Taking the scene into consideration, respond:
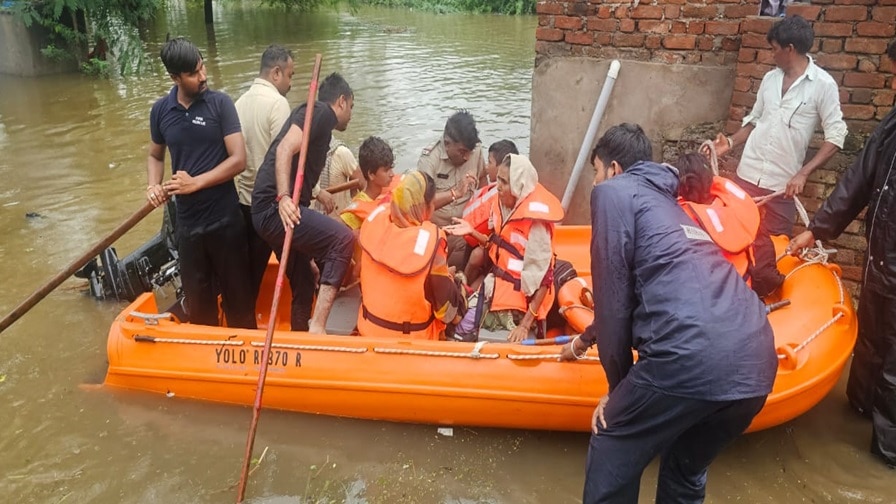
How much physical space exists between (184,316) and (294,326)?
2.14ft

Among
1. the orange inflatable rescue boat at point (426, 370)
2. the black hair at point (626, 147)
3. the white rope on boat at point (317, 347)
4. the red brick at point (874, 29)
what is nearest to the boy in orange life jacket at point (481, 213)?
the orange inflatable rescue boat at point (426, 370)

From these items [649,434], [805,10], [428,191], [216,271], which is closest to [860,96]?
[805,10]

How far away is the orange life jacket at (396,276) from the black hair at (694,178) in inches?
46.8

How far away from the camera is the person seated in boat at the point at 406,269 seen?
10.2 ft

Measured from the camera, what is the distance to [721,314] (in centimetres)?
186

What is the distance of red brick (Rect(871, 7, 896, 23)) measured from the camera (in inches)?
141

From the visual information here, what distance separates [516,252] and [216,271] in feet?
5.35

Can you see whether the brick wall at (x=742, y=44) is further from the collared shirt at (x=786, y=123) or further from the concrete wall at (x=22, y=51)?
the concrete wall at (x=22, y=51)

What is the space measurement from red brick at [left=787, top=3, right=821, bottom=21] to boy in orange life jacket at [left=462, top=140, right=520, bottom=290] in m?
1.77

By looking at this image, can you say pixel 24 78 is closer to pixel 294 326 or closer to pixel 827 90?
pixel 294 326

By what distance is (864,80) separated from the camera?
12.2 feet

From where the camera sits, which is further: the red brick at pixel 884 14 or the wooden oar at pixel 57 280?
the red brick at pixel 884 14

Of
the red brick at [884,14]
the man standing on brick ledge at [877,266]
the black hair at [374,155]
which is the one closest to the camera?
the man standing on brick ledge at [877,266]

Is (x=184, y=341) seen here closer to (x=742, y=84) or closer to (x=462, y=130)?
(x=462, y=130)
